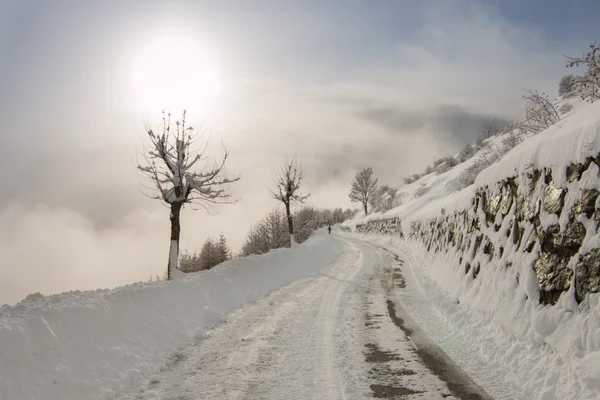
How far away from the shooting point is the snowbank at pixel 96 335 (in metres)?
4.39

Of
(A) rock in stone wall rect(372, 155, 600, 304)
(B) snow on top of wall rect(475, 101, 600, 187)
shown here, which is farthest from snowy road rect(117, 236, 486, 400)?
(B) snow on top of wall rect(475, 101, 600, 187)

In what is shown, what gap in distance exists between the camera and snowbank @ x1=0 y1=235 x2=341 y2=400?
4395 millimetres

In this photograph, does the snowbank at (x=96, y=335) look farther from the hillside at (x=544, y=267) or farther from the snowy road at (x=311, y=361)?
the hillside at (x=544, y=267)

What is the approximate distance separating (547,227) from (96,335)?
24.3 feet

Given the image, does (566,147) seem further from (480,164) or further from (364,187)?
(364,187)

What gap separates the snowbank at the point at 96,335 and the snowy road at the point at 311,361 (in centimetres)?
50

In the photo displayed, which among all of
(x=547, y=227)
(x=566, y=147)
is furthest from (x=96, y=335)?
(x=566, y=147)

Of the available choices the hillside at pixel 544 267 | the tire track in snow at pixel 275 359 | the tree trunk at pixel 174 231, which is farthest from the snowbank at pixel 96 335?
the tree trunk at pixel 174 231

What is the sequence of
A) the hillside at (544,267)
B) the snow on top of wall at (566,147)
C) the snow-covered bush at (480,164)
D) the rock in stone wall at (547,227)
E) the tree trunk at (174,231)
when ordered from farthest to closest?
the snow-covered bush at (480,164), the tree trunk at (174,231), the snow on top of wall at (566,147), the rock in stone wall at (547,227), the hillside at (544,267)

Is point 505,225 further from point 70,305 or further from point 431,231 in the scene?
point 431,231

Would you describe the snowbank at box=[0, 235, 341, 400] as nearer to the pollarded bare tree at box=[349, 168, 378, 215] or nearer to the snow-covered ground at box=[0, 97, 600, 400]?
the snow-covered ground at box=[0, 97, 600, 400]

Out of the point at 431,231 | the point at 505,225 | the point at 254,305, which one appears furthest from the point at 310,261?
the point at 505,225

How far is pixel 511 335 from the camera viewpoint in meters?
5.38

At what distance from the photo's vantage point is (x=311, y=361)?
16.7 ft
